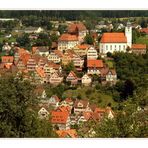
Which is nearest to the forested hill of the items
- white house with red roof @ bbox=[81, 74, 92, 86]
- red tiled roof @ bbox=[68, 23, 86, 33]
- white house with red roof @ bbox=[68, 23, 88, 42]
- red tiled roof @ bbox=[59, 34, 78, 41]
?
red tiled roof @ bbox=[68, 23, 86, 33]

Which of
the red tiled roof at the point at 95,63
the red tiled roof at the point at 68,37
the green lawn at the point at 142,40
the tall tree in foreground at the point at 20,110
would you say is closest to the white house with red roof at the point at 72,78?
the red tiled roof at the point at 95,63

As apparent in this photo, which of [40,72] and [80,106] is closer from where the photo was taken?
[80,106]

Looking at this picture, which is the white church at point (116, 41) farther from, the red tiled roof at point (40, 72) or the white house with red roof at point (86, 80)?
the red tiled roof at point (40, 72)

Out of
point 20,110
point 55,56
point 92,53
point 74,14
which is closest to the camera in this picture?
point 20,110

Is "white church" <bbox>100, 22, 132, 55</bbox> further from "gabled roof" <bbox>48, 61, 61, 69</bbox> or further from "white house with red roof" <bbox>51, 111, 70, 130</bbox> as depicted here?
"white house with red roof" <bbox>51, 111, 70, 130</bbox>

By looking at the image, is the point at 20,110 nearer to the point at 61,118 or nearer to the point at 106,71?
the point at 61,118

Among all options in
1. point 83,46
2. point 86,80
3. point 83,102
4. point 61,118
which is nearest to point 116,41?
point 83,46

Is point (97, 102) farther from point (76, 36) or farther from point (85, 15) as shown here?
point (85, 15)
